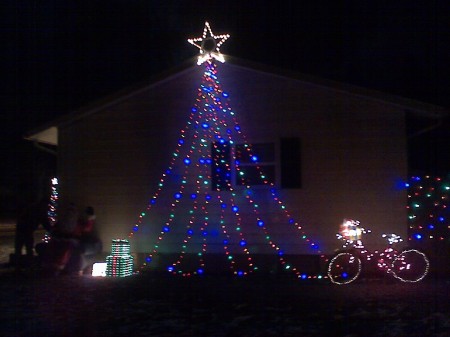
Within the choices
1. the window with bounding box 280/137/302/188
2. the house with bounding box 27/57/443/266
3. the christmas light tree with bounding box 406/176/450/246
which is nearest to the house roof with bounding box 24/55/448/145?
the house with bounding box 27/57/443/266

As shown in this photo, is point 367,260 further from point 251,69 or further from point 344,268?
point 251,69

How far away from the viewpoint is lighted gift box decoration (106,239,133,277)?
12.6 metres

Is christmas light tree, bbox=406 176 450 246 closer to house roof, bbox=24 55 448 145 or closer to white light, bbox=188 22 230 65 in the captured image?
house roof, bbox=24 55 448 145

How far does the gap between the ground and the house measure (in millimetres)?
986

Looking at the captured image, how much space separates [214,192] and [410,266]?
4.04 metres

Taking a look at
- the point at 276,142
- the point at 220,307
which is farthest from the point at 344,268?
the point at 220,307

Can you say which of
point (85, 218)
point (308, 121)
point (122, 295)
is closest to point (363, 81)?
point (308, 121)

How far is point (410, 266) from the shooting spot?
11.4 meters

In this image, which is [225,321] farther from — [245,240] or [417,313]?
[245,240]

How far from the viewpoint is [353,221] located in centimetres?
1180

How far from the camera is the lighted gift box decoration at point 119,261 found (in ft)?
41.2

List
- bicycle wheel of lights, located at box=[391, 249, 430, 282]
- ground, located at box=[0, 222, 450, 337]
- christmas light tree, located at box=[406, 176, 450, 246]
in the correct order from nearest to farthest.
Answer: ground, located at box=[0, 222, 450, 337] < bicycle wheel of lights, located at box=[391, 249, 430, 282] < christmas light tree, located at box=[406, 176, 450, 246]

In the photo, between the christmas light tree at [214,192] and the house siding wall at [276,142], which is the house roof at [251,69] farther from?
the christmas light tree at [214,192]

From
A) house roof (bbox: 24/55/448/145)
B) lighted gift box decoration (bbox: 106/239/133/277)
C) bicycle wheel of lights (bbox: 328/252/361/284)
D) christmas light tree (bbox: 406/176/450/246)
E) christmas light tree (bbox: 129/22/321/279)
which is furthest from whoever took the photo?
lighted gift box decoration (bbox: 106/239/133/277)
